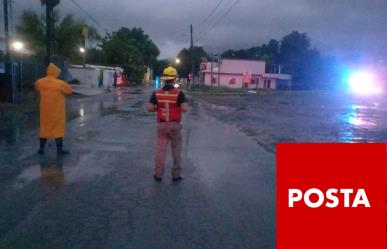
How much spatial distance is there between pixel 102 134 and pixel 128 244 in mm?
8249

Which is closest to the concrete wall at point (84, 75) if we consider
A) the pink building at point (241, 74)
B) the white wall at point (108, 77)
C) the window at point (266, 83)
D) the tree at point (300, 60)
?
the white wall at point (108, 77)

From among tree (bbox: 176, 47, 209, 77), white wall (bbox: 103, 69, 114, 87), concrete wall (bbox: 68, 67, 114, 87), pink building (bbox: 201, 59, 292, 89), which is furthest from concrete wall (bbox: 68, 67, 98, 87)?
tree (bbox: 176, 47, 209, 77)

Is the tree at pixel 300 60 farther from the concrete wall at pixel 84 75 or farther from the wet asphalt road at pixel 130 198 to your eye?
the wet asphalt road at pixel 130 198

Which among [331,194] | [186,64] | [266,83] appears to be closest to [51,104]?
[331,194]

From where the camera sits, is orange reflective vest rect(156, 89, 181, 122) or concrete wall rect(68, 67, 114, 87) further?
concrete wall rect(68, 67, 114, 87)

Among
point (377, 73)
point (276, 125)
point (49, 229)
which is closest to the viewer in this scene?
point (49, 229)

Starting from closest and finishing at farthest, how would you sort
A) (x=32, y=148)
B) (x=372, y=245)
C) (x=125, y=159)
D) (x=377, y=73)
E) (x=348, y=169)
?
(x=348, y=169)
(x=372, y=245)
(x=125, y=159)
(x=32, y=148)
(x=377, y=73)

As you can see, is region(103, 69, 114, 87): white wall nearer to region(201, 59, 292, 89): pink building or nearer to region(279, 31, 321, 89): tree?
region(201, 59, 292, 89): pink building

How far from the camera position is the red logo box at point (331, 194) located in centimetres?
273

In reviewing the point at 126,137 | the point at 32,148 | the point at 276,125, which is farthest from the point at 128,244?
the point at 276,125

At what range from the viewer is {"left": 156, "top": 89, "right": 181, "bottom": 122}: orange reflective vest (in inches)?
276

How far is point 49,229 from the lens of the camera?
188 inches

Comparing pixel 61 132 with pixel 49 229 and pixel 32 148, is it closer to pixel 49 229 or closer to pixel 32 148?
pixel 32 148

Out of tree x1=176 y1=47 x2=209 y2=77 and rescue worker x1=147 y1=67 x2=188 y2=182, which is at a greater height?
tree x1=176 y1=47 x2=209 y2=77
